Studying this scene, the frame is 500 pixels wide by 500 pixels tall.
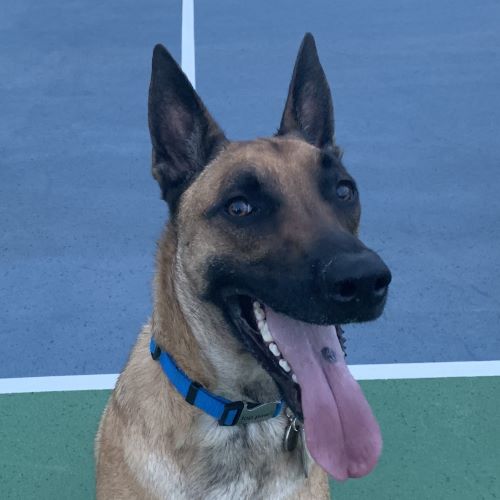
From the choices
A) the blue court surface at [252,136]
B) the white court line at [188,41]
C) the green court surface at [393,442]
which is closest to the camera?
the green court surface at [393,442]

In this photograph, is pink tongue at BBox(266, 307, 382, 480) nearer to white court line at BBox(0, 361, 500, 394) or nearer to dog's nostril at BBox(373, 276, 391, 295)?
dog's nostril at BBox(373, 276, 391, 295)

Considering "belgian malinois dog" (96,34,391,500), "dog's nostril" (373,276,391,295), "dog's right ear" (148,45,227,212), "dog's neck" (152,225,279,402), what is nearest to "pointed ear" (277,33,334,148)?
"belgian malinois dog" (96,34,391,500)

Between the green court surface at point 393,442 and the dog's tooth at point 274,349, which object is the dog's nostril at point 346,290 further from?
the green court surface at point 393,442

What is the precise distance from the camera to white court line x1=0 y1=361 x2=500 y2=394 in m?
4.76

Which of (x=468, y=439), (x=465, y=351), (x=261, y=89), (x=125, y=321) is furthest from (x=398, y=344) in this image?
(x=261, y=89)

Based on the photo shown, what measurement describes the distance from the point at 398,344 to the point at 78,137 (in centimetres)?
418

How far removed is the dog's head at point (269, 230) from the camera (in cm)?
280

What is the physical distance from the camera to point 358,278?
106 inches

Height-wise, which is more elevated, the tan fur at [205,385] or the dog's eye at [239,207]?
the dog's eye at [239,207]

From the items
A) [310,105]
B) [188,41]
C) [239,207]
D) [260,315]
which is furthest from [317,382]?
[188,41]

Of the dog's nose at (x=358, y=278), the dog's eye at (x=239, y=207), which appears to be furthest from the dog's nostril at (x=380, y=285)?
the dog's eye at (x=239, y=207)

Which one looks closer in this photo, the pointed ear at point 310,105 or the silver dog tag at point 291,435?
the silver dog tag at point 291,435

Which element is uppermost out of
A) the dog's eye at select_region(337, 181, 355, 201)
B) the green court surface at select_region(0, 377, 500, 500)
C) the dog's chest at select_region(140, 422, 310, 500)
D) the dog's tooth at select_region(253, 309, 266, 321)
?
the dog's eye at select_region(337, 181, 355, 201)

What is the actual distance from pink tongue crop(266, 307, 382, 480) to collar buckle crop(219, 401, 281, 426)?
0.27 m
